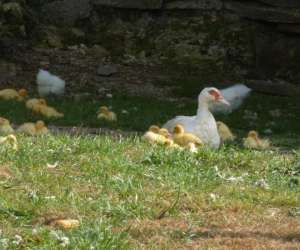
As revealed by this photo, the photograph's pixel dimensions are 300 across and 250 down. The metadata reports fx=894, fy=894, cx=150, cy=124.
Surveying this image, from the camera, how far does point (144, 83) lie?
14.3 m

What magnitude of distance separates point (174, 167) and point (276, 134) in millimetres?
4379

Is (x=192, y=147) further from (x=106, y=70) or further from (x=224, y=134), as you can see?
(x=106, y=70)

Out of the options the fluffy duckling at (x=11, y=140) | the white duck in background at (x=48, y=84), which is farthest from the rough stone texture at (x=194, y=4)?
the fluffy duckling at (x=11, y=140)

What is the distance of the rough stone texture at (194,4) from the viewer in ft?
52.5

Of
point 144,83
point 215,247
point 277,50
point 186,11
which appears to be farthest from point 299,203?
point 186,11

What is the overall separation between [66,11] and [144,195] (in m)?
10.7

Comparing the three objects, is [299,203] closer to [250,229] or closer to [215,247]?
[250,229]

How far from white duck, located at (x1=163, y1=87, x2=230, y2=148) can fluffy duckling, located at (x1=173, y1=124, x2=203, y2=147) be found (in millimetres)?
247

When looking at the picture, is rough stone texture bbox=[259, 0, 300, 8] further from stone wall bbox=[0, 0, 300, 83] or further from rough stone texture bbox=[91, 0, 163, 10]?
rough stone texture bbox=[91, 0, 163, 10]

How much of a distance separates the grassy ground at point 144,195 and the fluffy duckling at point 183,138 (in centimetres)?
30

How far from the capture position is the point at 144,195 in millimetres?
6281

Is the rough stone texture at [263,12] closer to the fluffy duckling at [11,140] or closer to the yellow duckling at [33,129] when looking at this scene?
the yellow duckling at [33,129]

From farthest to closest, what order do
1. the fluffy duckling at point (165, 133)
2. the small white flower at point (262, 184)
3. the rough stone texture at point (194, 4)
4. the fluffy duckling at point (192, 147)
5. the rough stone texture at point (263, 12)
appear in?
the rough stone texture at point (194, 4), the rough stone texture at point (263, 12), the fluffy duckling at point (165, 133), the fluffy duckling at point (192, 147), the small white flower at point (262, 184)

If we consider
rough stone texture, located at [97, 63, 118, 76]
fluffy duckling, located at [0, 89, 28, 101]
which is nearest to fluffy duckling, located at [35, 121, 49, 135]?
fluffy duckling, located at [0, 89, 28, 101]
